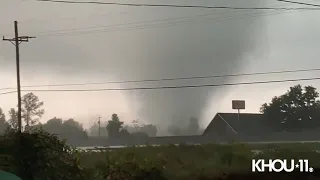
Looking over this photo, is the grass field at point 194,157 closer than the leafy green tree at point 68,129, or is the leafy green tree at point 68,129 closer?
the grass field at point 194,157

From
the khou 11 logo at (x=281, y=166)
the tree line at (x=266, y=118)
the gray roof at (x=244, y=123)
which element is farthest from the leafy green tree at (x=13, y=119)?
the khou 11 logo at (x=281, y=166)

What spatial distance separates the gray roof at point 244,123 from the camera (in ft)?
10.7

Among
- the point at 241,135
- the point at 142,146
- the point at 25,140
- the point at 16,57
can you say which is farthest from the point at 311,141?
the point at 16,57

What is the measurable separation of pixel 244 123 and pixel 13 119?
190 centimetres

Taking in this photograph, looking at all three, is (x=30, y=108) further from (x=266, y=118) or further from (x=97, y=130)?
(x=266, y=118)

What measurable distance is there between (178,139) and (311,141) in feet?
3.50

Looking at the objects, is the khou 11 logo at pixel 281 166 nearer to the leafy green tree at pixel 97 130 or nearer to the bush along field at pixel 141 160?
the bush along field at pixel 141 160

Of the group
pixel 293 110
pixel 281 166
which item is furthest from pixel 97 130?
pixel 293 110

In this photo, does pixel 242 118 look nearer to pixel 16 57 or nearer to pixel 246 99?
pixel 246 99

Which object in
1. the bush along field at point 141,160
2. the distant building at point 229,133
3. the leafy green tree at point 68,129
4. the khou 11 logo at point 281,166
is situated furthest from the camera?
the distant building at point 229,133

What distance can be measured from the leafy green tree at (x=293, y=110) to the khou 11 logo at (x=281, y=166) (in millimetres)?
374

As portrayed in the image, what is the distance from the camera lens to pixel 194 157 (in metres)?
3.22

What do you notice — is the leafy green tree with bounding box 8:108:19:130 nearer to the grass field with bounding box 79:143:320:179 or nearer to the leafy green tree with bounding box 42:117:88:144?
the leafy green tree with bounding box 42:117:88:144

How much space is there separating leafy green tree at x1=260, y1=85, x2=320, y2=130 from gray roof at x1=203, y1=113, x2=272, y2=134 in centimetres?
6
